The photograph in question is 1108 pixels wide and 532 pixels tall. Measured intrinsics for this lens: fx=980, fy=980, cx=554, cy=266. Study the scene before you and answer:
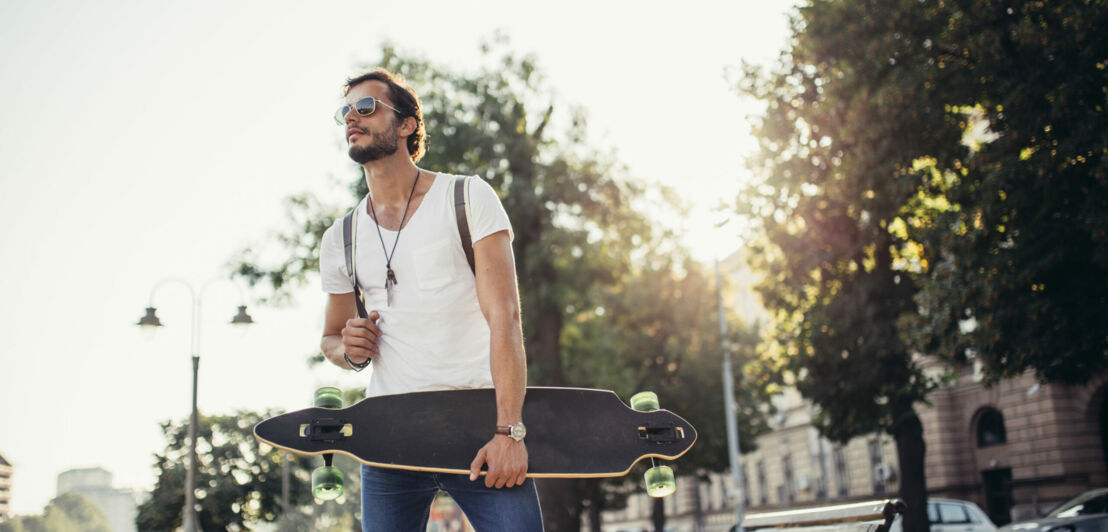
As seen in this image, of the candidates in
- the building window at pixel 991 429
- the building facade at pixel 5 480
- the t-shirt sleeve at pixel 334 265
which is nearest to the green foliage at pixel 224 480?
the building facade at pixel 5 480

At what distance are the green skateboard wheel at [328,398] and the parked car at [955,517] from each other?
17440 millimetres

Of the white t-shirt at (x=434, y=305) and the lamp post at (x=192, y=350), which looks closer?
the white t-shirt at (x=434, y=305)

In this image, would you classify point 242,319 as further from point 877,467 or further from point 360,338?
point 877,467

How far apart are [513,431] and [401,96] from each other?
1170mm

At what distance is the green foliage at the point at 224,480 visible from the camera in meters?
53.0

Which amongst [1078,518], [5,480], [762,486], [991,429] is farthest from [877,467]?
[5,480]

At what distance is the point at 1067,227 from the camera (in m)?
14.0

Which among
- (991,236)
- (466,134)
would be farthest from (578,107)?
(991,236)

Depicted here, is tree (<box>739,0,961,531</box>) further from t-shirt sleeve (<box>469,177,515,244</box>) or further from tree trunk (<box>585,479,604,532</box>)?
t-shirt sleeve (<box>469,177,515,244</box>)

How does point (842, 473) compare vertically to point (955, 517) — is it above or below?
above

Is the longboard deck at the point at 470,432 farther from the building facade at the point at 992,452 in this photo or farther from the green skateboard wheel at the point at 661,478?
the building facade at the point at 992,452

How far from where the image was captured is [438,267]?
292cm

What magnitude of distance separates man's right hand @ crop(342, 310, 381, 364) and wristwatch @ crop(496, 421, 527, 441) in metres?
0.52

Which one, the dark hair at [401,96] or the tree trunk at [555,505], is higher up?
the dark hair at [401,96]
